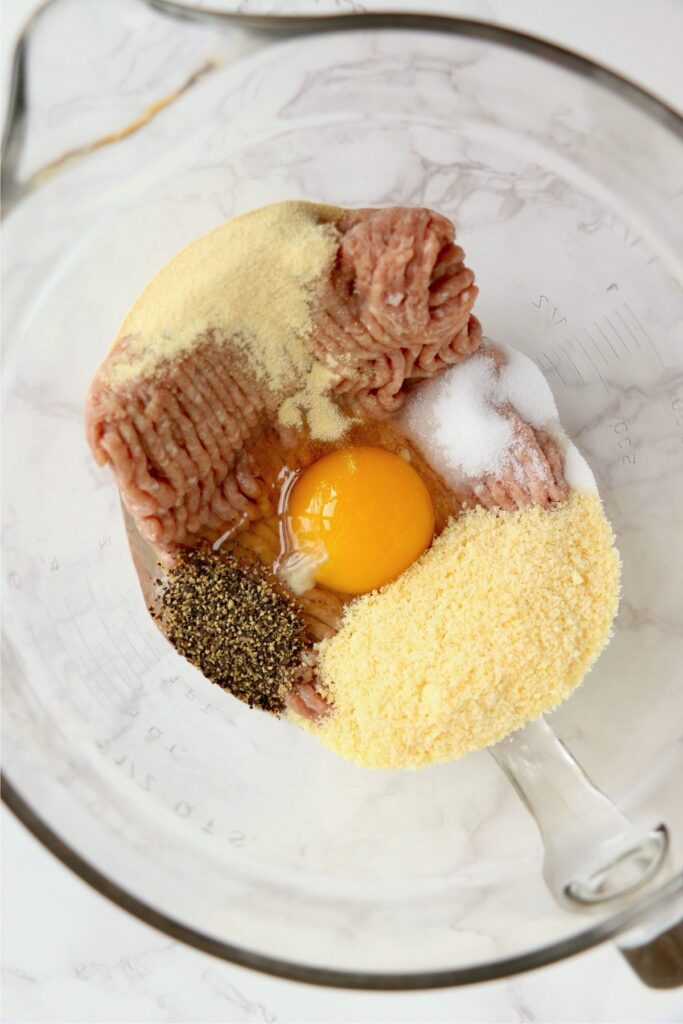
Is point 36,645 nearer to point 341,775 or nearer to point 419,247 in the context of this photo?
point 341,775

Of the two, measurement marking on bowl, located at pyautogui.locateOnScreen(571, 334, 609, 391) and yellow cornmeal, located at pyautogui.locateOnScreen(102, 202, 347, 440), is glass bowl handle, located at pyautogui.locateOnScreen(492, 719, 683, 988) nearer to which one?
measurement marking on bowl, located at pyautogui.locateOnScreen(571, 334, 609, 391)

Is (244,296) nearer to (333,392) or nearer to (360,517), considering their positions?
(333,392)

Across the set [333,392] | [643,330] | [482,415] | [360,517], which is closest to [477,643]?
[360,517]

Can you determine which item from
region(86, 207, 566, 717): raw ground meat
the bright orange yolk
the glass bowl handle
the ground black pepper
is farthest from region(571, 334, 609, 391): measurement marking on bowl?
the ground black pepper

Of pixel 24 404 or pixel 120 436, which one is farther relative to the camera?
pixel 24 404

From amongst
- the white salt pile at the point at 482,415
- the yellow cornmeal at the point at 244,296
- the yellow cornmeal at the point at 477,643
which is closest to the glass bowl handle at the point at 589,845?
the yellow cornmeal at the point at 477,643

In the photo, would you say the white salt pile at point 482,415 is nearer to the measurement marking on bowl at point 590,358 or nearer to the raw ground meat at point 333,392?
the raw ground meat at point 333,392

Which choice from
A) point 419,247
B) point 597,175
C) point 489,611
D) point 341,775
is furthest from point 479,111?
point 341,775
